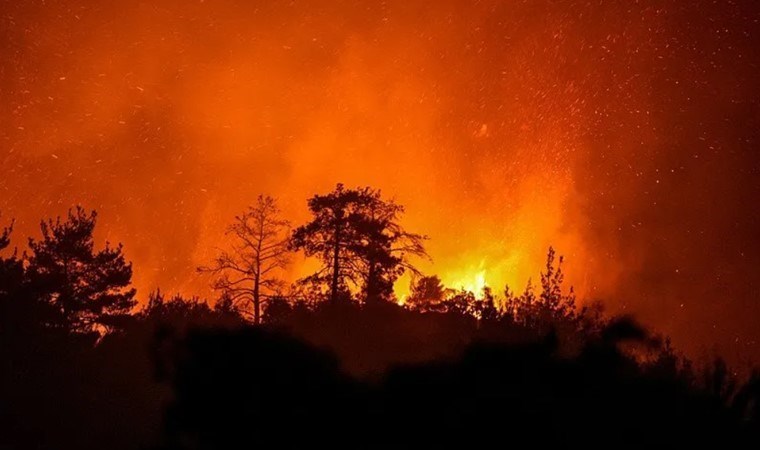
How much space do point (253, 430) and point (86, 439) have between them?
15.4m

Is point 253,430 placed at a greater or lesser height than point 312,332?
lesser

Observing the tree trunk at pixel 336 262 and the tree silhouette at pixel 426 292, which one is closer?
the tree trunk at pixel 336 262

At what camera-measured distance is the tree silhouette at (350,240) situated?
133ft

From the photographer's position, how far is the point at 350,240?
40781 mm

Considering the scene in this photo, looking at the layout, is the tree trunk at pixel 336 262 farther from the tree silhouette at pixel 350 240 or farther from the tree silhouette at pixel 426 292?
the tree silhouette at pixel 426 292

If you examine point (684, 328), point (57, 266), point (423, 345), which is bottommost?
point (423, 345)

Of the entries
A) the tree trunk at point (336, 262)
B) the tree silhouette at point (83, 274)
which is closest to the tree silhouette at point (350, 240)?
the tree trunk at point (336, 262)

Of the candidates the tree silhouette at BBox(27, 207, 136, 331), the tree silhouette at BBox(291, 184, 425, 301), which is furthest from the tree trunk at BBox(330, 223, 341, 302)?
the tree silhouette at BBox(27, 207, 136, 331)

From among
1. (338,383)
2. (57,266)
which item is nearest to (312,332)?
(57,266)

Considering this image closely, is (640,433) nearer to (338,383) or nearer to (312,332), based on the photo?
(338,383)

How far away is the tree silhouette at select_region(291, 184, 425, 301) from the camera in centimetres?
4062

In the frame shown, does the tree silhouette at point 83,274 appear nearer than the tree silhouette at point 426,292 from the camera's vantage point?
Yes

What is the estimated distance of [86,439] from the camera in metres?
23.5

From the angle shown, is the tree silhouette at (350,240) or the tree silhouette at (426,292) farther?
the tree silhouette at (426,292)
